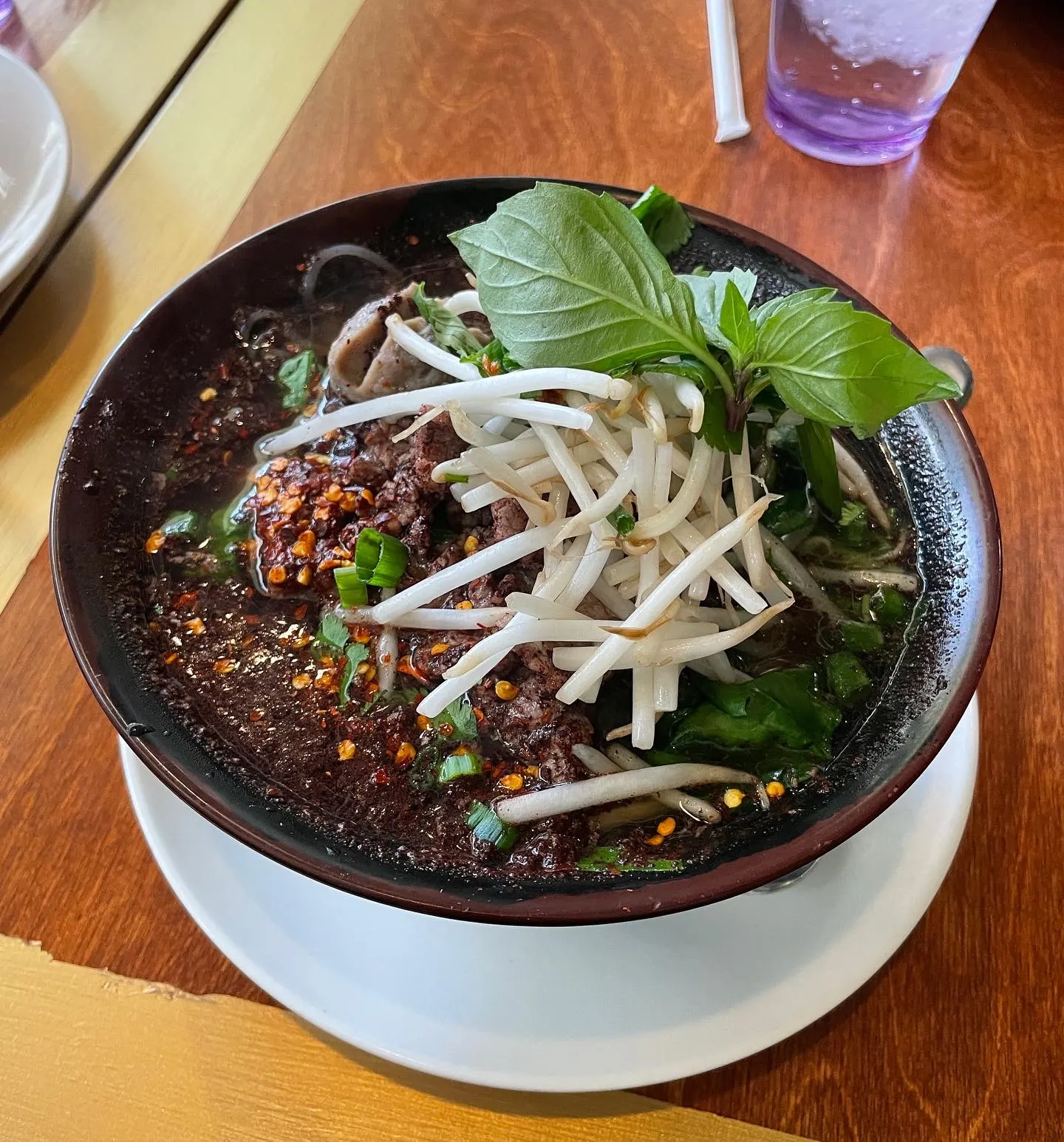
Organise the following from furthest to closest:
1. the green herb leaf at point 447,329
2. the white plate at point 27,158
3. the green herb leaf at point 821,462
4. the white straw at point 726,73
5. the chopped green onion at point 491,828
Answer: the white straw at point 726,73 < the white plate at point 27,158 < the green herb leaf at point 447,329 < the green herb leaf at point 821,462 < the chopped green onion at point 491,828

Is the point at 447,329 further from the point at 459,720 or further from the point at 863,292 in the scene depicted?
the point at 863,292

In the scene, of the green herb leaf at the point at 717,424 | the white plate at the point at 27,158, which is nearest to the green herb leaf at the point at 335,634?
the green herb leaf at the point at 717,424

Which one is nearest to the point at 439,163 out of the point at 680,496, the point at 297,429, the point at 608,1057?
the point at 297,429

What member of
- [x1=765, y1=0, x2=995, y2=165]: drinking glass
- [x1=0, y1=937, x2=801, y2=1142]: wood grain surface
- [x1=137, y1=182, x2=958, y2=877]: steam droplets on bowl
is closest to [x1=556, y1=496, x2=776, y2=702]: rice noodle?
[x1=137, y1=182, x2=958, y2=877]: steam droplets on bowl

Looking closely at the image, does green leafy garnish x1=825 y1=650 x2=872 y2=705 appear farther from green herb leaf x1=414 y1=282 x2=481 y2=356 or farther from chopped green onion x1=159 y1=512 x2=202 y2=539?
chopped green onion x1=159 y1=512 x2=202 y2=539

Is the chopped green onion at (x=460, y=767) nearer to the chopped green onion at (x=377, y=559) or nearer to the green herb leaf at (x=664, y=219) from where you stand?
the chopped green onion at (x=377, y=559)

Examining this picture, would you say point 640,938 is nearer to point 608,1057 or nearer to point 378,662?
point 608,1057
